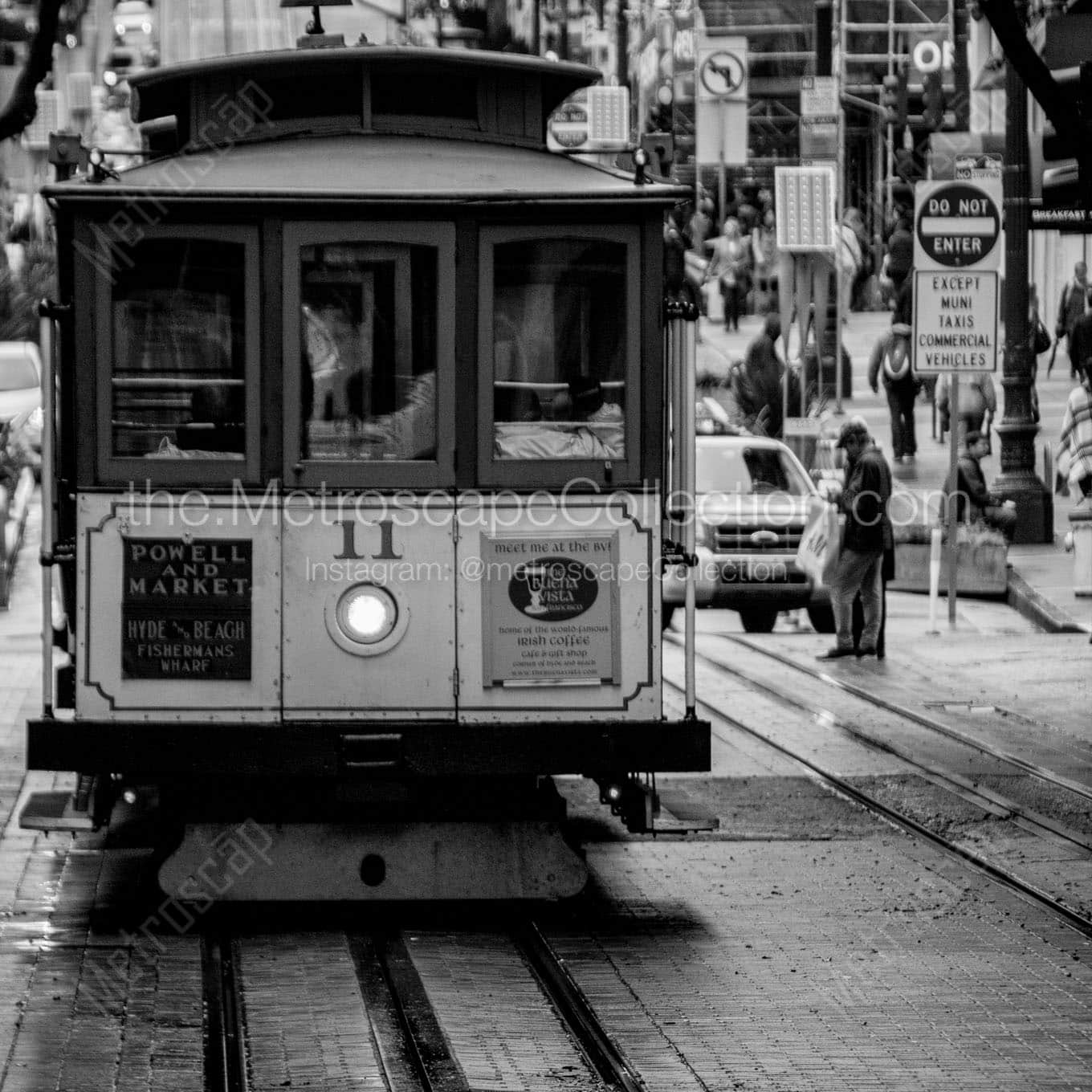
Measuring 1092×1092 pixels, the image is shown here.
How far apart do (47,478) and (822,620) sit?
12707mm

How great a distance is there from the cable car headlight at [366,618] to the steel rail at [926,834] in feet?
9.49

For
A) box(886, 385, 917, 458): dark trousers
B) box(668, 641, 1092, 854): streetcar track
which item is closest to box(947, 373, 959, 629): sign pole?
box(668, 641, 1092, 854): streetcar track

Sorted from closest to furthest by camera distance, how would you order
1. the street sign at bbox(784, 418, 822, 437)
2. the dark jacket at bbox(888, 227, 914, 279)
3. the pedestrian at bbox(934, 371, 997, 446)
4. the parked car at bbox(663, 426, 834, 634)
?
the parked car at bbox(663, 426, 834, 634), the street sign at bbox(784, 418, 822, 437), the pedestrian at bbox(934, 371, 997, 446), the dark jacket at bbox(888, 227, 914, 279)

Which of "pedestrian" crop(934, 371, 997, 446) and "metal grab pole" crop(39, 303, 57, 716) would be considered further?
"pedestrian" crop(934, 371, 997, 446)

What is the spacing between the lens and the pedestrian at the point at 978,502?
22.0 metres

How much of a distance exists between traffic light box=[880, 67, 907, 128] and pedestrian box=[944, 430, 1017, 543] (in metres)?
19.8

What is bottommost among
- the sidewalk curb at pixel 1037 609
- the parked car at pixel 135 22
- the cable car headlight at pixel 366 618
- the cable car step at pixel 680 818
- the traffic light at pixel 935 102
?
the sidewalk curb at pixel 1037 609

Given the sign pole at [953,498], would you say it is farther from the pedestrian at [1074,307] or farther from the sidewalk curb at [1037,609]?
the pedestrian at [1074,307]

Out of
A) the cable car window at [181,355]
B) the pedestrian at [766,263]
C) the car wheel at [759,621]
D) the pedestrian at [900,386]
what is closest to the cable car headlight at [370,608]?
the cable car window at [181,355]

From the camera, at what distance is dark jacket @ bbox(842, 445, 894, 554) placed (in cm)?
1647

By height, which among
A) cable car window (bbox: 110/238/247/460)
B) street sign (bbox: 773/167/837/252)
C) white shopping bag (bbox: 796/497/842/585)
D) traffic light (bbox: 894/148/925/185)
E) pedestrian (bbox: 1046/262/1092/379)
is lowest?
white shopping bag (bbox: 796/497/842/585)

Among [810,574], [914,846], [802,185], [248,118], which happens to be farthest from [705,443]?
[248,118]

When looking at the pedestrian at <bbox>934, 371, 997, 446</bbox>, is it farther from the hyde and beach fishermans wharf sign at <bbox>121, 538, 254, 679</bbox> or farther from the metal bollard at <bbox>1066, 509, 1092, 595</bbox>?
the hyde and beach fishermans wharf sign at <bbox>121, 538, 254, 679</bbox>

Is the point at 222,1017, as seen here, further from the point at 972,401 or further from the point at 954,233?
the point at 972,401
